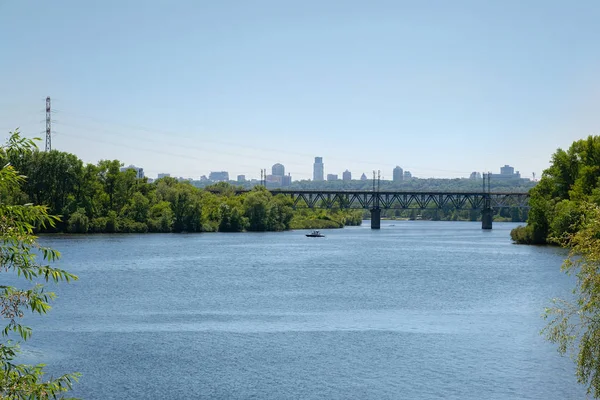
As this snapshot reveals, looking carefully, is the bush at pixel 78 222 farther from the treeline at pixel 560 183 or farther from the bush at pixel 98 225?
the treeline at pixel 560 183

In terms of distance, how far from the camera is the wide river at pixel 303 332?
32.9 meters

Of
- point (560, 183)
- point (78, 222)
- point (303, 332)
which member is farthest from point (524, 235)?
point (303, 332)

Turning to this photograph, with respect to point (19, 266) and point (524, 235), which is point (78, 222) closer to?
point (524, 235)

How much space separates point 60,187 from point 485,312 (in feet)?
373

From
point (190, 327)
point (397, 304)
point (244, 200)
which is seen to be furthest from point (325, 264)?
point (244, 200)

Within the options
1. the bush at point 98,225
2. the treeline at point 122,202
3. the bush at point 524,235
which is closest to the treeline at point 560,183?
the bush at point 524,235

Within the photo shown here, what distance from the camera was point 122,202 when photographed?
158m

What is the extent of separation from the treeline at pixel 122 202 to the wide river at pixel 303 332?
63.2m

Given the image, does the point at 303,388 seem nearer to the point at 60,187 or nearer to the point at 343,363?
the point at 343,363

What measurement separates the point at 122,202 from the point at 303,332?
4706 inches

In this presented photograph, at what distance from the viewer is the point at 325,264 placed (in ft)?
303

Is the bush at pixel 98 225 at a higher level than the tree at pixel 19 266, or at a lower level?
lower

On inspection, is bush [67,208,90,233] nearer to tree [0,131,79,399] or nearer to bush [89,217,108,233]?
bush [89,217,108,233]

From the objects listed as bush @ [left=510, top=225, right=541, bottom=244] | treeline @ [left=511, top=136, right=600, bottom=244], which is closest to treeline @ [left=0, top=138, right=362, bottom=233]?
bush @ [left=510, top=225, right=541, bottom=244]
